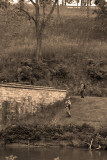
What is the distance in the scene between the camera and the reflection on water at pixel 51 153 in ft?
68.1

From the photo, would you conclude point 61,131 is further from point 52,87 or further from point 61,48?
point 61,48

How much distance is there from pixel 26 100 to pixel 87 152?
7.59 m

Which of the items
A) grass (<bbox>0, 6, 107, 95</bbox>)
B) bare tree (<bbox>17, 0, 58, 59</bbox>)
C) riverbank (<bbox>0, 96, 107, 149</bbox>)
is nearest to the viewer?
riverbank (<bbox>0, 96, 107, 149</bbox>)

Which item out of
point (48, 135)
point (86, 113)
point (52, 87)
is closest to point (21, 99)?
point (52, 87)

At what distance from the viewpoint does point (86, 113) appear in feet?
88.4

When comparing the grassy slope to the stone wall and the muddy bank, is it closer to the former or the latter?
the stone wall

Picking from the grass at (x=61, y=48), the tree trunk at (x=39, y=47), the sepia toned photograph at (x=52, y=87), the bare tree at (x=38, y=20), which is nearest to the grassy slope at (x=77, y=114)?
the sepia toned photograph at (x=52, y=87)

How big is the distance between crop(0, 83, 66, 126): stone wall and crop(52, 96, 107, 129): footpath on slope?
5.19ft

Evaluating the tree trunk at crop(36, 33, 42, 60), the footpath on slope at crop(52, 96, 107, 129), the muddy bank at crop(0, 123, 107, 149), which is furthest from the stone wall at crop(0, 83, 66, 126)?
the tree trunk at crop(36, 33, 42, 60)

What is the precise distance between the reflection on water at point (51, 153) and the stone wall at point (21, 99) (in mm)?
4433

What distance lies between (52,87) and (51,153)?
29.3ft

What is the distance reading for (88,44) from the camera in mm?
44031

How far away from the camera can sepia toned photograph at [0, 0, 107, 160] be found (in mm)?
23547

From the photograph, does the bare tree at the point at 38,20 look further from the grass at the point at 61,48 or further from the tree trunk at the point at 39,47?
the grass at the point at 61,48
